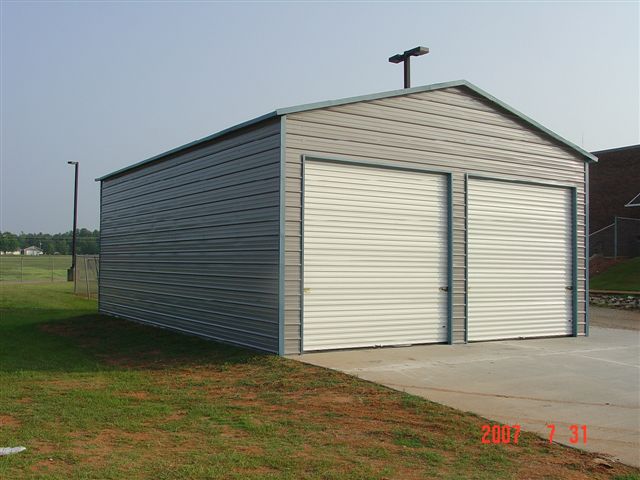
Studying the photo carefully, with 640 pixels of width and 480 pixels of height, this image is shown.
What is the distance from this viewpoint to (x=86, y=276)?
28.8 m

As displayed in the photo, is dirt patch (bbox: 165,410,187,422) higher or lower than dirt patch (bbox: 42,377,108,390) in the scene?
higher

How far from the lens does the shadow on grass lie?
37.1ft

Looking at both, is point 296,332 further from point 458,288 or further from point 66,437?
point 66,437

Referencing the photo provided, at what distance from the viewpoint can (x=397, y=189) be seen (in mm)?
13133

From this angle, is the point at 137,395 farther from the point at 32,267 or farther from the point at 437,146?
the point at 32,267

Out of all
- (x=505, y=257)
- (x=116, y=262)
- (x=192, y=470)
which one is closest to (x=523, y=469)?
(x=192, y=470)

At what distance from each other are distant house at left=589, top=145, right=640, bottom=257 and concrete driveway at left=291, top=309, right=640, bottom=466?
24.0 m

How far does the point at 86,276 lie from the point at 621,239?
90.3 ft

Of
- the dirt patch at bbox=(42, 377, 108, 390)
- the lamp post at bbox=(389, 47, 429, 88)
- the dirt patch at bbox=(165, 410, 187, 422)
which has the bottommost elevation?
the dirt patch at bbox=(42, 377, 108, 390)

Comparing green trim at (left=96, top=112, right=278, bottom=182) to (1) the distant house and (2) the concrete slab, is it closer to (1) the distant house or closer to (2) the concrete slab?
(2) the concrete slab

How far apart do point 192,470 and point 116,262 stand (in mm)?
15425

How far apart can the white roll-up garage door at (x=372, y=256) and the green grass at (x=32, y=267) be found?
104 ft
